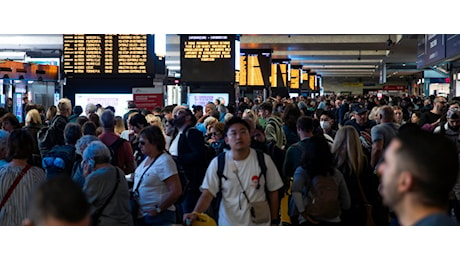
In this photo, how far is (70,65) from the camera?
1436 cm

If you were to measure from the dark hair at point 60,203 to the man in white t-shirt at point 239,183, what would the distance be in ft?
9.48

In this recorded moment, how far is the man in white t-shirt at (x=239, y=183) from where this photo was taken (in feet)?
17.5

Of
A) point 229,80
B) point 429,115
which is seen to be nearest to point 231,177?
point 429,115

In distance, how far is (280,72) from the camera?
35.0 m

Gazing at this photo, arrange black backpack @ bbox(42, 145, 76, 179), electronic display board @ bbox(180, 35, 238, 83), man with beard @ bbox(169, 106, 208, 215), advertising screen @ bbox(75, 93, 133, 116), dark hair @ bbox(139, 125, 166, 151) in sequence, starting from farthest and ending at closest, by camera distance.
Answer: electronic display board @ bbox(180, 35, 238, 83) < advertising screen @ bbox(75, 93, 133, 116) < man with beard @ bbox(169, 106, 208, 215) < black backpack @ bbox(42, 145, 76, 179) < dark hair @ bbox(139, 125, 166, 151)

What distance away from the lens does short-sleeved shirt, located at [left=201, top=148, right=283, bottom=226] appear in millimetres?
5332

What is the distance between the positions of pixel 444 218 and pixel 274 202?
3.02 meters

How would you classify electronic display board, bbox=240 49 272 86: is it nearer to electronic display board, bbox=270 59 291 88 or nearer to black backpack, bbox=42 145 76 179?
electronic display board, bbox=270 59 291 88

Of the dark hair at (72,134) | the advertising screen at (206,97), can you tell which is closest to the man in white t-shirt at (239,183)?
the dark hair at (72,134)

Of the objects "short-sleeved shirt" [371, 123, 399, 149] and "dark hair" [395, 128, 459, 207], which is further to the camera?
"short-sleeved shirt" [371, 123, 399, 149]

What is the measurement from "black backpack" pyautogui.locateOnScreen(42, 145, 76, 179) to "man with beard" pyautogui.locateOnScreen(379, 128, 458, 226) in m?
4.31

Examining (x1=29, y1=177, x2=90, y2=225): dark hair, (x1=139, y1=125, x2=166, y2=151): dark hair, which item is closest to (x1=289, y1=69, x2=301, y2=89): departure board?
(x1=139, y1=125, x2=166, y2=151): dark hair

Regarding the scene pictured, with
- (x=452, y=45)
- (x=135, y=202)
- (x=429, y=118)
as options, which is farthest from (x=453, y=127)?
(x=452, y=45)

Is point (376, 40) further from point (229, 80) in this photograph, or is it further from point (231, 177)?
point (231, 177)
